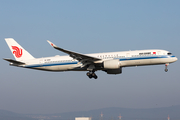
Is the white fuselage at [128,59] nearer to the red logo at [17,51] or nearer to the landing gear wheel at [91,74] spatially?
the landing gear wheel at [91,74]

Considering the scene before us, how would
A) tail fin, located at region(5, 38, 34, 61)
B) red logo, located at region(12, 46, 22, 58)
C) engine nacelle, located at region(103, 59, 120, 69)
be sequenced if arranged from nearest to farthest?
engine nacelle, located at region(103, 59, 120, 69) → tail fin, located at region(5, 38, 34, 61) → red logo, located at region(12, 46, 22, 58)

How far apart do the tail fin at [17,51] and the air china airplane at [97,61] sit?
1788 mm

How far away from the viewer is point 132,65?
36.6 meters

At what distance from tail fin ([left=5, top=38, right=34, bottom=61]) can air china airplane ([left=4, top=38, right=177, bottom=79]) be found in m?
1.79

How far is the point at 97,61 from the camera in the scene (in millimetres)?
36938

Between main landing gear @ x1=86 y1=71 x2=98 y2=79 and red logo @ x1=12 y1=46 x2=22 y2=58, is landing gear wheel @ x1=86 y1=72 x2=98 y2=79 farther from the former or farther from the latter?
red logo @ x1=12 y1=46 x2=22 y2=58

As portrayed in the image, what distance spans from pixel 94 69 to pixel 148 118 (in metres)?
54.0

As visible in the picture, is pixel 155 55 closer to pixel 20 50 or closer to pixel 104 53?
pixel 104 53

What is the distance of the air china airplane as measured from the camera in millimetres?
36062

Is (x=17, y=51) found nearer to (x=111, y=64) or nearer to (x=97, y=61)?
(x=97, y=61)

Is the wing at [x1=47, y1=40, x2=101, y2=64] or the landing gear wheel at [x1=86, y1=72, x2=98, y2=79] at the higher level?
the wing at [x1=47, y1=40, x2=101, y2=64]

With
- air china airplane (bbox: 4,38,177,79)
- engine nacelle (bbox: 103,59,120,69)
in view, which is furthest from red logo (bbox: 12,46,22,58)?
engine nacelle (bbox: 103,59,120,69)

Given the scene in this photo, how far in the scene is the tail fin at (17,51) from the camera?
43.1m

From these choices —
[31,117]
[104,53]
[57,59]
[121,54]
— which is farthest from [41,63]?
[31,117]
